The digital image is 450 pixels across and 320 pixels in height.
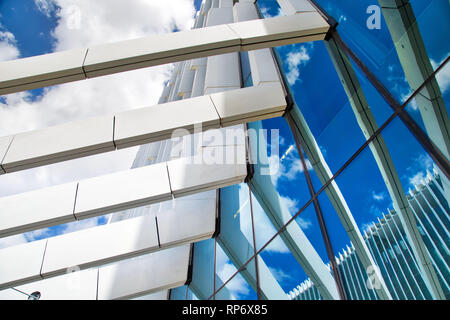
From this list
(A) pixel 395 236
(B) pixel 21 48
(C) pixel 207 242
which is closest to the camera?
(A) pixel 395 236

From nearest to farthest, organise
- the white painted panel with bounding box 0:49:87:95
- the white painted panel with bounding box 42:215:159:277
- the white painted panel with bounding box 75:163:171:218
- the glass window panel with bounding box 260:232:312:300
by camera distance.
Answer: the glass window panel with bounding box 260:232:312:300
the white painted panel with bounding box 0:49:87:95
the white painted panel with bounding box 75:163:171:218
the white painted panel with bounding box 42:215:159:277

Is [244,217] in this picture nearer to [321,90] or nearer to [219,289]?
[219,289]

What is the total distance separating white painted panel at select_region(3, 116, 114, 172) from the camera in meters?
6.98

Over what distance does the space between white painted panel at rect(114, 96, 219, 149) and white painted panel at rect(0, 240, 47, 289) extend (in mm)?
4876

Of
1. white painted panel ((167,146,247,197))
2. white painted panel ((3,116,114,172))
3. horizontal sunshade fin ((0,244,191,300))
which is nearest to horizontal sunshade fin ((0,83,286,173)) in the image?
white painted panel ((3,116,114,172))

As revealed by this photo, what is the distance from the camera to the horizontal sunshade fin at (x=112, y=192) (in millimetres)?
8242

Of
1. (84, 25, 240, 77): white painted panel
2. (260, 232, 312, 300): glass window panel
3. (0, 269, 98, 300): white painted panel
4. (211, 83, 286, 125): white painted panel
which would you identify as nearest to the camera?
(260, 232, 312, 300): glass window panel

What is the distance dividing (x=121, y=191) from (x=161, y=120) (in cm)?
252

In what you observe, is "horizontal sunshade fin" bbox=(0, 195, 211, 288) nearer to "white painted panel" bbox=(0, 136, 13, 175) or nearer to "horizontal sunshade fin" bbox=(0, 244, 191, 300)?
"horizontal sunshade fin" bbox=(0, 244, 191, 300)

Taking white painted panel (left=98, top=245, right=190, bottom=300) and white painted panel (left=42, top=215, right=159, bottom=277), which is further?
white painted panel (left=98, top=245, right=190, bottom=300)

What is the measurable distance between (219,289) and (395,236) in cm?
711

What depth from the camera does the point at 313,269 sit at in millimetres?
5801

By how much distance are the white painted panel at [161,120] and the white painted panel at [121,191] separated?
1.64 m
